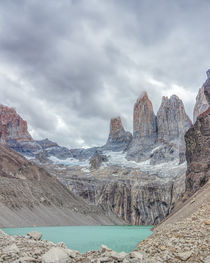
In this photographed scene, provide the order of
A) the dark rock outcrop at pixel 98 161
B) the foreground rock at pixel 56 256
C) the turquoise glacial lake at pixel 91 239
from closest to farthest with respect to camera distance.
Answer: the foreground rock at pixel 56 256 < the turquoise glacial lake at pixel 91 239 < the dark rock outcrop at pixel 98 161

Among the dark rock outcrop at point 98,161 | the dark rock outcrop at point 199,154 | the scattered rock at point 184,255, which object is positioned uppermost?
the dark rock outcrop at point 98,161

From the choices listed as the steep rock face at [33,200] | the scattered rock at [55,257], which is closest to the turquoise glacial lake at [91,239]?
the scattered rock at [55,257]

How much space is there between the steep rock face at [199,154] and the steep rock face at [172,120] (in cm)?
11399

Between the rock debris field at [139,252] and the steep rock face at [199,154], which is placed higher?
the steep rock face at [199,154]

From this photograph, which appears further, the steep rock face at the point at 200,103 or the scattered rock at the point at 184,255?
the steep rock face at the point at 200,103

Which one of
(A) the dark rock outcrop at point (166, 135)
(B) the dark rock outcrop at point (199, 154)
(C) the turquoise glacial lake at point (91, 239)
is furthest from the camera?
(A) the dark rock outcrop at point (166, 135)

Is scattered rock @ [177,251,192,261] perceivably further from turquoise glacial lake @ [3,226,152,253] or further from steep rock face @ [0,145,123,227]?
steep rock face @ [0,145,123,227]

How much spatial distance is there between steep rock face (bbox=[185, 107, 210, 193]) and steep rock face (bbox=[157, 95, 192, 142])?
11399cm

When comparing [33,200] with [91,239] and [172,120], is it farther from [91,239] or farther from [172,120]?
[172,120]

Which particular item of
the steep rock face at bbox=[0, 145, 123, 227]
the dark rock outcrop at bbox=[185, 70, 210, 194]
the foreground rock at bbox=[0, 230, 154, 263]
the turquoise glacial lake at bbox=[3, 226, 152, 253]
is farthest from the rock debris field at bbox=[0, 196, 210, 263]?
the dark rock outcrop at bbox=[185, 70, 210, 194]

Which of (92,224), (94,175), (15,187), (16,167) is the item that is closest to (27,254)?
(15,187)

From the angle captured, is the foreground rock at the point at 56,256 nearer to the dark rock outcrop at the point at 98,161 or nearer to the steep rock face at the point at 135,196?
the steep rock face at the point at 135,196

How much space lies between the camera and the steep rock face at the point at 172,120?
185 metres

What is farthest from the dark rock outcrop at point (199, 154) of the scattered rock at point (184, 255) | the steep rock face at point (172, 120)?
the steep rock face at point (172, 120)
